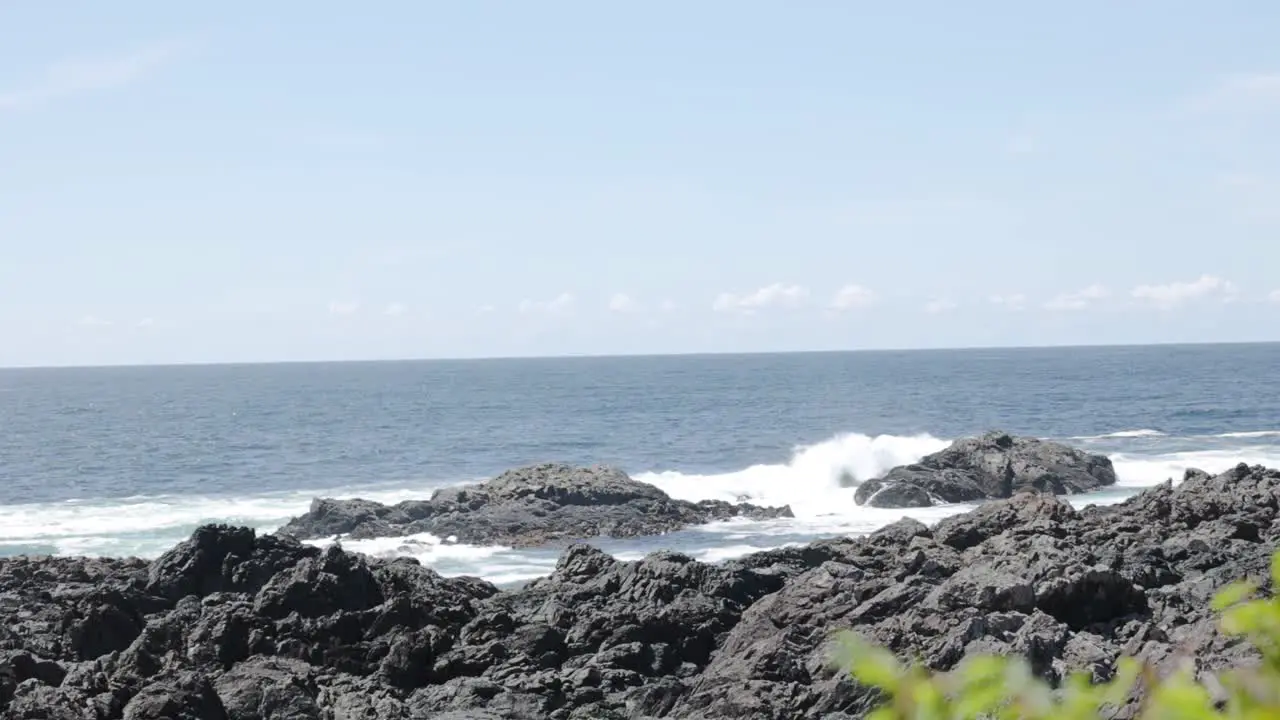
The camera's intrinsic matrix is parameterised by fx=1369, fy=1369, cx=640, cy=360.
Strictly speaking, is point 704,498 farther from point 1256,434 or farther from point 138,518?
point 1256,434

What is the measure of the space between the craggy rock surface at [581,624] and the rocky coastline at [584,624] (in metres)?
0.04

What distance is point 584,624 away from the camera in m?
21.4

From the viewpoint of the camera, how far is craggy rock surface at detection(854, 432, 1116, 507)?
51.3 meters

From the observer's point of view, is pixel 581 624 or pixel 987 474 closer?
pixel 581 624

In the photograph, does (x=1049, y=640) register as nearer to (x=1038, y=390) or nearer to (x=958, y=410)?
(x=958, y=410)

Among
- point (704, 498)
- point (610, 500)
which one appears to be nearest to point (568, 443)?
point (704, 498)

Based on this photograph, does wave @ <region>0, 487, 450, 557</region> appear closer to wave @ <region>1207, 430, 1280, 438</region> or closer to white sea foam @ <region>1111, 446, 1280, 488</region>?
white sea foam @ <region>1111, 446, 1280, 488</region>

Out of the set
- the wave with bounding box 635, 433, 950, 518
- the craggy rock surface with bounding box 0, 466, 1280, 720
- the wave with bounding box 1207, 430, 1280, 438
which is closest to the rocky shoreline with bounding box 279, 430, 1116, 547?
the wave with bounding box 635, 433, 950, 518

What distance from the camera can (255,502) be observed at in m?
60.8

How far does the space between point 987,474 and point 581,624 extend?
114 ft

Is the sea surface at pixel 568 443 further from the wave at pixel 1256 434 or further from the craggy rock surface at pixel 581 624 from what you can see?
the craggy rock surface at pixel 581 624

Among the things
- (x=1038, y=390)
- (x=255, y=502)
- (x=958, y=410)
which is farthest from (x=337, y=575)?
(x=1038, y=390)

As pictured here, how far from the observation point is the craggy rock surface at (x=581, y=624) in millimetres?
18281

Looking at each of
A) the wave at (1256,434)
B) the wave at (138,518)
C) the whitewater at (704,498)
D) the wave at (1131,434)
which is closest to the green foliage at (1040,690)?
the whitewater at (704,498)
